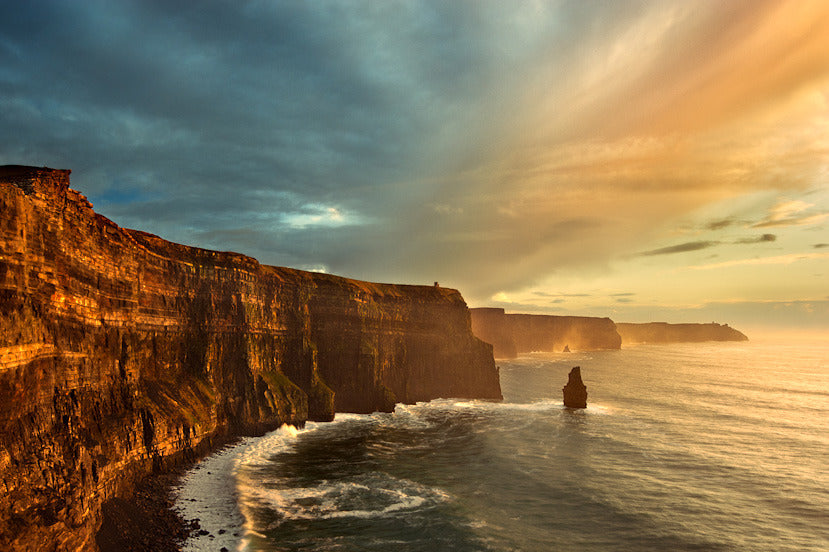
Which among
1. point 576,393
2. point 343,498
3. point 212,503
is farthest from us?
point 576,393

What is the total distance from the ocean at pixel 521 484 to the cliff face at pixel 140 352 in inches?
204

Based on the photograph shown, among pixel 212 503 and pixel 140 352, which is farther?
pixel 140 352

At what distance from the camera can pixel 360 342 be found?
69.1 m

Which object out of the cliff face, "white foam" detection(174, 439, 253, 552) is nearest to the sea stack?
the cliff face

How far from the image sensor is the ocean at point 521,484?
1133 inches

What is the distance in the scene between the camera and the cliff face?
22.9m

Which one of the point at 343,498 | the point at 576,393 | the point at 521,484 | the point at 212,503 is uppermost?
the point at 576,393

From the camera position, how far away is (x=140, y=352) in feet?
132

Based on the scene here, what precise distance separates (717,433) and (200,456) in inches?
2501

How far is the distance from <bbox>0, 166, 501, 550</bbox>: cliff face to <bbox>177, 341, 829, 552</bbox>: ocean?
518 centimetres

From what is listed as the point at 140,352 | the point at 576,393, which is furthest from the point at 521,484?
the point at 576,393

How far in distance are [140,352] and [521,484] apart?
35914 millimetres

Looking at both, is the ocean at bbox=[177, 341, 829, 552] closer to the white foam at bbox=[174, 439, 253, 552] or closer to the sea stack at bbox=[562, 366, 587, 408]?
the white foam at bbox=[174, 439, 253, 552]

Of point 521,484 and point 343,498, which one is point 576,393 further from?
point 343,498
